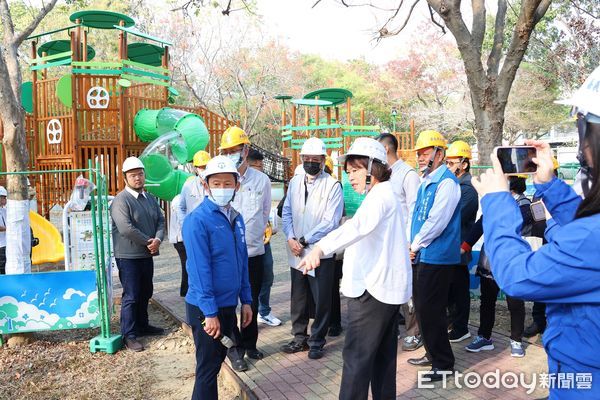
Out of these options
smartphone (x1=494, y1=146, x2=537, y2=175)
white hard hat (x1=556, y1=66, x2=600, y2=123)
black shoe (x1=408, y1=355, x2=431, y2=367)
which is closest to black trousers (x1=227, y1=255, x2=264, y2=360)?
black shoe (x1=408, y1=355, x2=431, y2=367)

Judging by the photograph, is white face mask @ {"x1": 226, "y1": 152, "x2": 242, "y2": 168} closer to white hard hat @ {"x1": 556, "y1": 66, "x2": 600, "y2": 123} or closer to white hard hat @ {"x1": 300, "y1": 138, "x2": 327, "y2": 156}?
white hard hat @ {"x1": 300, "y1": 138, "x2": 327, "y2": 156}

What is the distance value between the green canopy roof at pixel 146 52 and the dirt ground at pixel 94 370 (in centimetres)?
1362

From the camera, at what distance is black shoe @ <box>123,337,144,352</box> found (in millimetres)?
5566

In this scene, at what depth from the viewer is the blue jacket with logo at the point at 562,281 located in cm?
155

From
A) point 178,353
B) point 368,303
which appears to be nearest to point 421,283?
point 368,303

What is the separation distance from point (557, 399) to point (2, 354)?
5534mm

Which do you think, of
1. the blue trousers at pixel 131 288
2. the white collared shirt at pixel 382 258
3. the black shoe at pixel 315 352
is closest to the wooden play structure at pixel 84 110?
the blue trousers at pixel 131 288

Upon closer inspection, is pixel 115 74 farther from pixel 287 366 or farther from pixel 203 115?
pixel 287 366

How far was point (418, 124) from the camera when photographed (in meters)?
34.2

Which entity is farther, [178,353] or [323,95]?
[323,95]

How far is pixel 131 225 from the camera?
18.3 ft

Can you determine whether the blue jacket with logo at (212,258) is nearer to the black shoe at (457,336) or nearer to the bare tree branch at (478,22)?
the black shoe at (457,336)

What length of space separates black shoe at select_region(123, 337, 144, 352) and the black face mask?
8.60 ft

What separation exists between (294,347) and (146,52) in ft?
50.7
